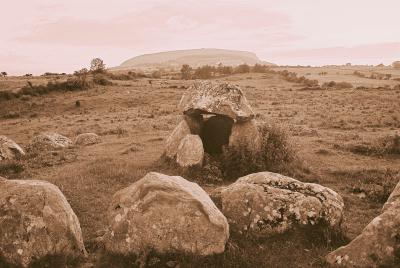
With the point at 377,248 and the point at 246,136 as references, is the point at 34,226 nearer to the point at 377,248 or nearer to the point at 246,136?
the point at 377,248

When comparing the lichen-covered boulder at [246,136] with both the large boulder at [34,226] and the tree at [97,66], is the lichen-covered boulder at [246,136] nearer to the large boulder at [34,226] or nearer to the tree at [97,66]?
the large boulder at [34,226]

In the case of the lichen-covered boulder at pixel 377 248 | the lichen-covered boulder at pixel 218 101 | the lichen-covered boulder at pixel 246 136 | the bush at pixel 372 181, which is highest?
the lichen-covered boulder at pixel 218 101

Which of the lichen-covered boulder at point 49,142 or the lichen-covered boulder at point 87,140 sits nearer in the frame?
the lichen-covered boulder at point 49,142

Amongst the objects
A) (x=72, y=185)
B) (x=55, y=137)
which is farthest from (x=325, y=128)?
(x=72, y=185)

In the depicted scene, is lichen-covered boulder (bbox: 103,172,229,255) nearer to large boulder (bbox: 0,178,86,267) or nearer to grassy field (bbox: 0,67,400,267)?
grassy field (bbox: 0,67,400,267)

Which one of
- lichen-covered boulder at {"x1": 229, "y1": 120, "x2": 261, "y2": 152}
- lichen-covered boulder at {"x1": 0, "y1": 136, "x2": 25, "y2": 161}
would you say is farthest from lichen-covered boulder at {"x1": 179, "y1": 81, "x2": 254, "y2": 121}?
lichen-covered boulder at {"x1": 0, "y1": 136, "x2": 25, "y2": 161}

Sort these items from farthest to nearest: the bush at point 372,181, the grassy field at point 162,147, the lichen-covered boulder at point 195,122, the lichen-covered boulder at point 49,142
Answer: the lichen-covered boulder at point 49,142, the lichen-covered boulder at point 195,122, the bush at point 372,181, the grassy field at point 162,147

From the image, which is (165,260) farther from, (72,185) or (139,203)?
(72,185)

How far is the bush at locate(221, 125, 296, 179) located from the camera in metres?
15.5

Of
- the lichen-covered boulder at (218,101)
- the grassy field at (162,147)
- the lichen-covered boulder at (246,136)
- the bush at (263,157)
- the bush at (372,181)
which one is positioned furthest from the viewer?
the lichen-covered boulder at (218,101)

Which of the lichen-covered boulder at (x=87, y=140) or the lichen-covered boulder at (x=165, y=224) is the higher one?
the lichen-covered boulder at (x=165, y=224)

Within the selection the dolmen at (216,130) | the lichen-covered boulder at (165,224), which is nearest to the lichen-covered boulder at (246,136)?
the dolmen at (216,130)

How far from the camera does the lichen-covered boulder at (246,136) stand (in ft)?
52.2

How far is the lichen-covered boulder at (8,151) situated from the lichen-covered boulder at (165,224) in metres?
10.9
